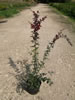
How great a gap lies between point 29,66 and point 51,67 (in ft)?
2.78

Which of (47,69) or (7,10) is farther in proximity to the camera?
(7,10)

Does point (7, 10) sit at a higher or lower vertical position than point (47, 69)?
lower

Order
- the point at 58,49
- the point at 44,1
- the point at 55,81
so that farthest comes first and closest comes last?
1. the point at 44,1
2. the point at 58,49
3. the point at 55,81

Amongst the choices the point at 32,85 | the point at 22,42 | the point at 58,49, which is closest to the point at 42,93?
the point at 32,85

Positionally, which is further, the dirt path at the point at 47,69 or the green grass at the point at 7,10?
the green grass at the point at 7,10

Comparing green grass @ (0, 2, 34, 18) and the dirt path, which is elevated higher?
the dirt path

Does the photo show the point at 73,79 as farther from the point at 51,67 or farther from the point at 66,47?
the point at 66,47

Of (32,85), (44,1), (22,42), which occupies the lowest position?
(44,1)

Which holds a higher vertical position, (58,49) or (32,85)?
(32,85)

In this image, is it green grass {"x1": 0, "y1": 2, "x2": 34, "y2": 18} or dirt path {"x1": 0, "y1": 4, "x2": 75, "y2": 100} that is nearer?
dirt path {"x1": 0, "y1": 4, "x2": 75, "y2": 100}

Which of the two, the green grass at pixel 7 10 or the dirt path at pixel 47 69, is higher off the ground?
the dirt path at pixel 47 69

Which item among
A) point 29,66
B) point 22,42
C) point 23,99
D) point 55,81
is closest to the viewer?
point 23,99

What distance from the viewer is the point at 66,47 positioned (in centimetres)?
758

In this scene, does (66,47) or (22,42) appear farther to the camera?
(22,42)
